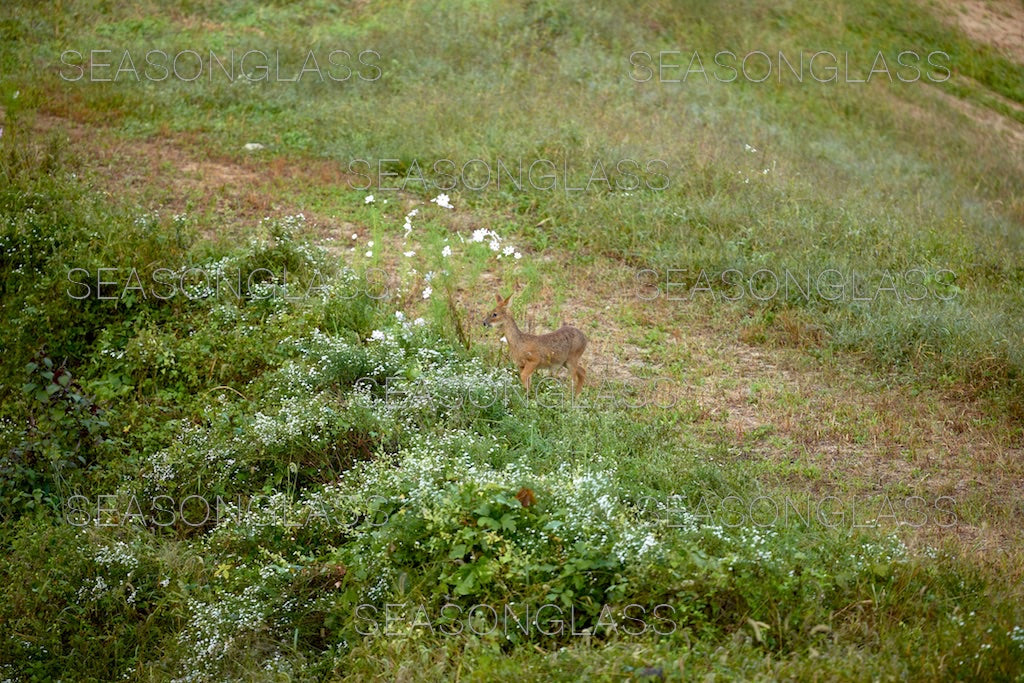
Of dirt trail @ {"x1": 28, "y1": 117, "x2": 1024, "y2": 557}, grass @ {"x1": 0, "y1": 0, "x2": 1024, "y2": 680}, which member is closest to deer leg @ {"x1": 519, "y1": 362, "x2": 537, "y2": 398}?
grass @ {"x1": 0, "y1": 0, "x2": 1024, "y2": 680}

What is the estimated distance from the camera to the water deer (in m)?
8.54

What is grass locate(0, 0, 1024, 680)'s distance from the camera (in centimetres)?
606

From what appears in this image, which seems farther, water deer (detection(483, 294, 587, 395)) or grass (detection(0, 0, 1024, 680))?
water deer (detection(483, 294, 587, 395))

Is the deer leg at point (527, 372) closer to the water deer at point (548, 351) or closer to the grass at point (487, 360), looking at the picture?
the water deer at point (548, 351)

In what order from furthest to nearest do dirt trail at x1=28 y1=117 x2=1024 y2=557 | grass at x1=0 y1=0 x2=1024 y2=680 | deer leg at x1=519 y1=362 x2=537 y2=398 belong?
deer leg at x1=519 y1=362 x2=537 y2=398, dirt trail at x1=28 y1=117 x2=1024 y2=557, grass at x1=0 y1=0 x2=1024 y2=680

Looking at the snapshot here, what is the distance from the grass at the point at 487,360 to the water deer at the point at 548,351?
0.32m

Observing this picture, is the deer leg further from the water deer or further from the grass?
the grass

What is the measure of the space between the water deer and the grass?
1.06ft

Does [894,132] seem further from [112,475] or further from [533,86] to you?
[112,475]

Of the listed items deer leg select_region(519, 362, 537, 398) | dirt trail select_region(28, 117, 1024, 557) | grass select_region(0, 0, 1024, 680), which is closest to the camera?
grass select_region(0, 0, 1024, 680)

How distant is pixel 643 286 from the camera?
1101cm

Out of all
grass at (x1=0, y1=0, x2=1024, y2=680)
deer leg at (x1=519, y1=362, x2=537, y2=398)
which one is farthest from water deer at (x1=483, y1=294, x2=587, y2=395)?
grass at (x1=0, y1=0, x2=1024, y2=680)

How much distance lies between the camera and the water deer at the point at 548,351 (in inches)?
336

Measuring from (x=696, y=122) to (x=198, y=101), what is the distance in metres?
6.88
